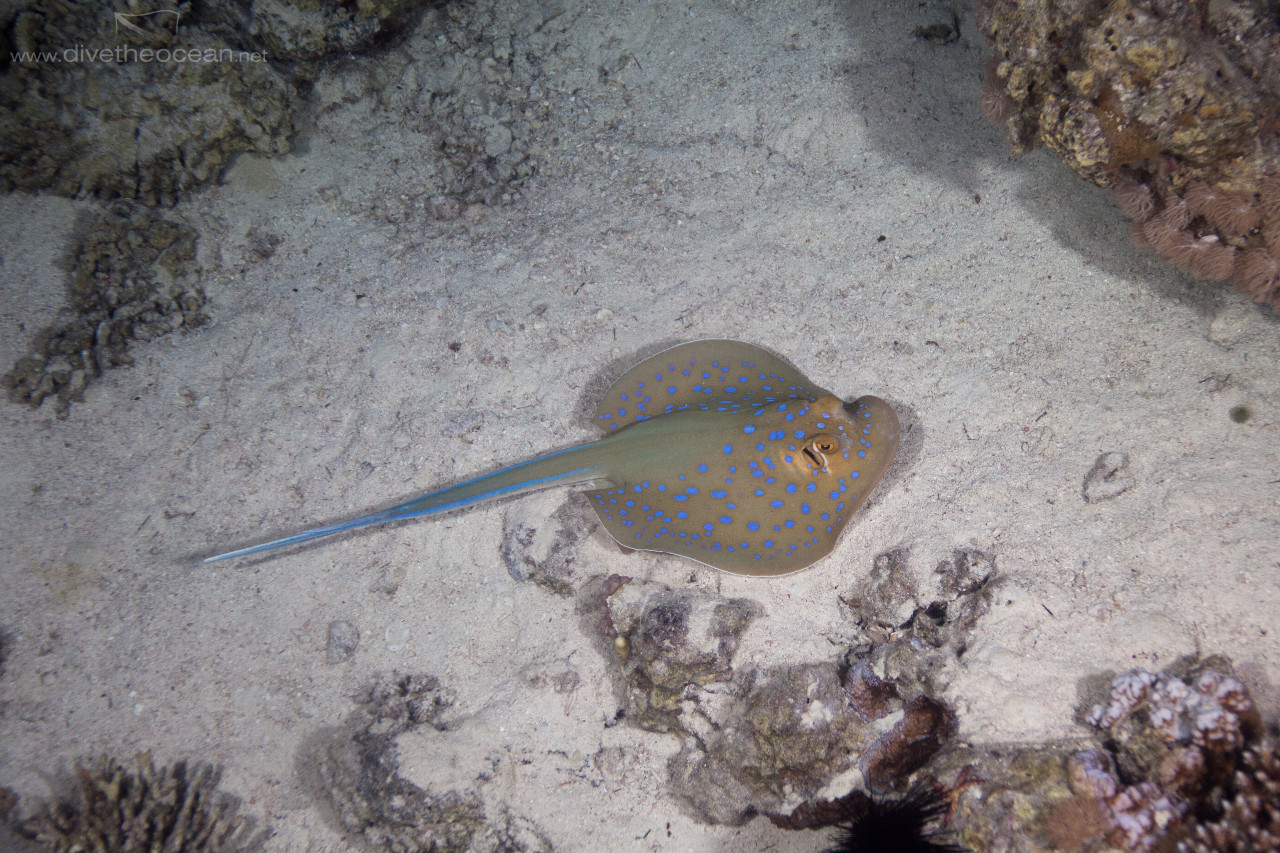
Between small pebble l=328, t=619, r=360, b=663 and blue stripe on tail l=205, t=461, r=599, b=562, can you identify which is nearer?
blue stripe on tail l=205, t=461, r=599, b=562

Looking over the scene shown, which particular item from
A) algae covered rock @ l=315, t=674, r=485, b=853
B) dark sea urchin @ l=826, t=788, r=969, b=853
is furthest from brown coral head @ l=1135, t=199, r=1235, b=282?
algae covered rock @ l=315, t=674, r=485, b=853

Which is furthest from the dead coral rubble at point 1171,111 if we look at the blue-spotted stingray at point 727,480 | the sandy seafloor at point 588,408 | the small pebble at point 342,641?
the small pebble at point 342,641

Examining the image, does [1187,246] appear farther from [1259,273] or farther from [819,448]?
[819,448]

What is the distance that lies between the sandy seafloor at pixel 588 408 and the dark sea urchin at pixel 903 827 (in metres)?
0.40

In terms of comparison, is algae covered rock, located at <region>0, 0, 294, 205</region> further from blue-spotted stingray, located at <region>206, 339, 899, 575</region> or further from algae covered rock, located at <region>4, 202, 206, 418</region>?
blue-spotted stingray, located at <region>206, 339, 899, 575</region>

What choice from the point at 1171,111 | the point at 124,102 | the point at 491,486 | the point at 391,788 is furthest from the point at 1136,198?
the point at 124,102

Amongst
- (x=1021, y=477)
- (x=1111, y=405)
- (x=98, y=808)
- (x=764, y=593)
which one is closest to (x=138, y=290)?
(x=98, y=808)

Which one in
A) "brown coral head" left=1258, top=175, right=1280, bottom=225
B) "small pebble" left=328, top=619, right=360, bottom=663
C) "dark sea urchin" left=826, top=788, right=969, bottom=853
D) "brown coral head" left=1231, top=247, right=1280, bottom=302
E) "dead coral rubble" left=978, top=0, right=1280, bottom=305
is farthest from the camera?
"small pebble" left=328, top=619, right=360, bottom=663

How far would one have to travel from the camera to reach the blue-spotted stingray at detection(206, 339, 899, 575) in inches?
140

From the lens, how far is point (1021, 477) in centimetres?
383

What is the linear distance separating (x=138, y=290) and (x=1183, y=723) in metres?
8.27

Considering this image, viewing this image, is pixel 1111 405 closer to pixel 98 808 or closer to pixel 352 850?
pixel 352 850

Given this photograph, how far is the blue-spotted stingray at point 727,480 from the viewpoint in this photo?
11.6 ft

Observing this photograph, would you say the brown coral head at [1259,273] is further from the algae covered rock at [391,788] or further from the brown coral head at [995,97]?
the algae covered rock at [391,788]
